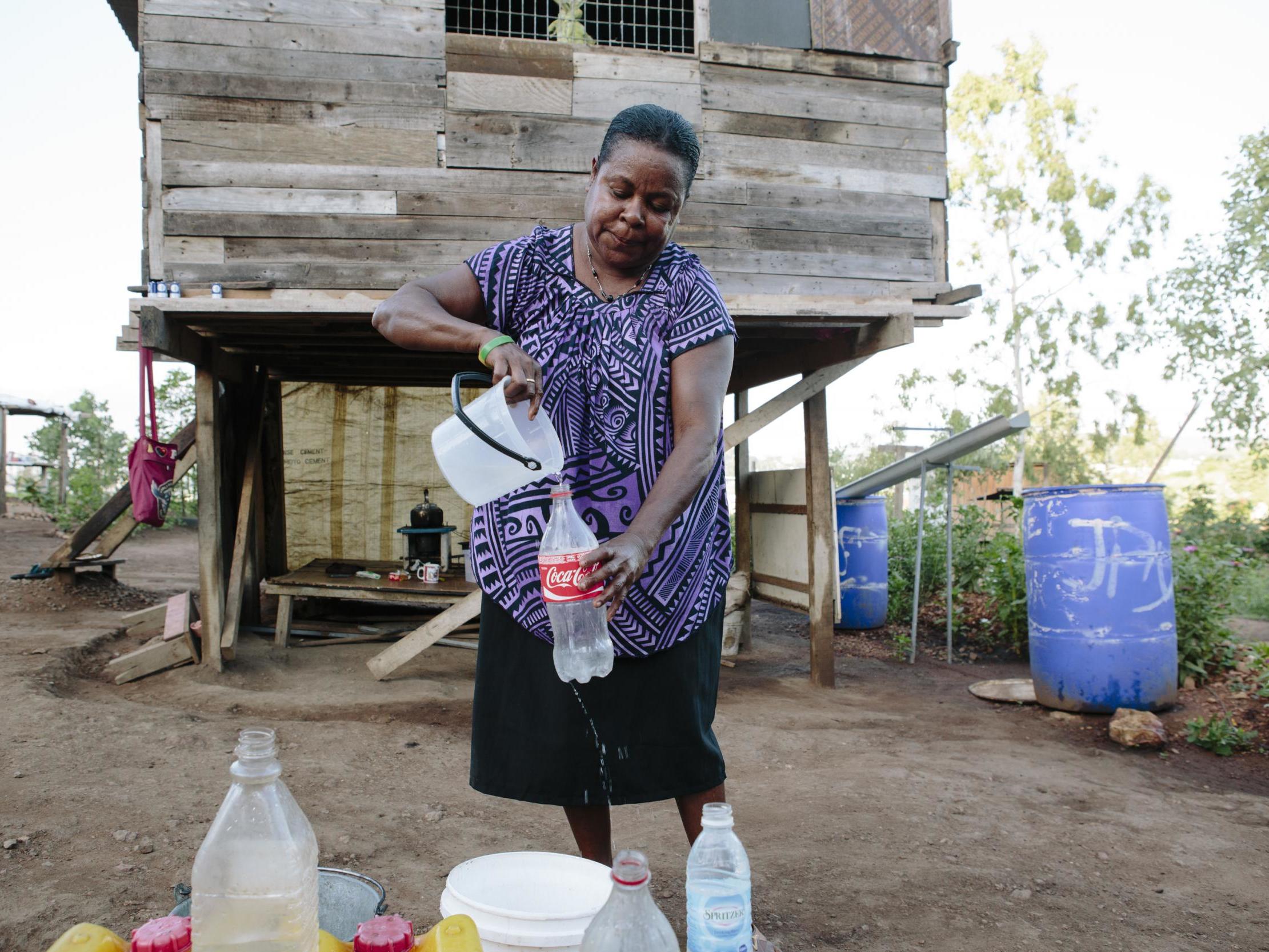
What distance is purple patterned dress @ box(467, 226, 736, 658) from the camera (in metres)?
1.91

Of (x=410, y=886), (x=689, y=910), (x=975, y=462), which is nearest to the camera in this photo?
(x=689, y=910)

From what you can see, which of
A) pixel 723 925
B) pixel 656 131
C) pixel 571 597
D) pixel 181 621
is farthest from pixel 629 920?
pixel 181 621

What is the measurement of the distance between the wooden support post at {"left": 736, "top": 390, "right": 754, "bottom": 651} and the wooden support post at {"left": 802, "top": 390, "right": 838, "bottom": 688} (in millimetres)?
1080

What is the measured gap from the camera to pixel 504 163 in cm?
570

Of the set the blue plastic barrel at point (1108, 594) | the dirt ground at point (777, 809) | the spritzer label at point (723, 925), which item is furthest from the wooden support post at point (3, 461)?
the spritzer label at point (723, 925)

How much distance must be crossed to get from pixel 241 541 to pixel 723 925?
6.25m

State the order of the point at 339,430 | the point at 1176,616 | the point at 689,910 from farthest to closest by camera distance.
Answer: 1. the point at 339,430
2. the point at 1176,616
3. the point at 689,910

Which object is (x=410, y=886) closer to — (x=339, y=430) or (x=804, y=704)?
(x=804, y=704)

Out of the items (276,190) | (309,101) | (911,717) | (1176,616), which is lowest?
(911,717)

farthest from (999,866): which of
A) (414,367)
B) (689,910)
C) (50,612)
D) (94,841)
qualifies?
(50,612)

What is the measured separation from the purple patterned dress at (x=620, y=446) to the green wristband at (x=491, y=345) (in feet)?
0.68

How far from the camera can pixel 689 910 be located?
4.64ft

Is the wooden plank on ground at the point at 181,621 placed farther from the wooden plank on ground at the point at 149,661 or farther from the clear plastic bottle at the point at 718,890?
the clear plastic bottle at the point at 718,890

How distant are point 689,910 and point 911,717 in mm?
4486
